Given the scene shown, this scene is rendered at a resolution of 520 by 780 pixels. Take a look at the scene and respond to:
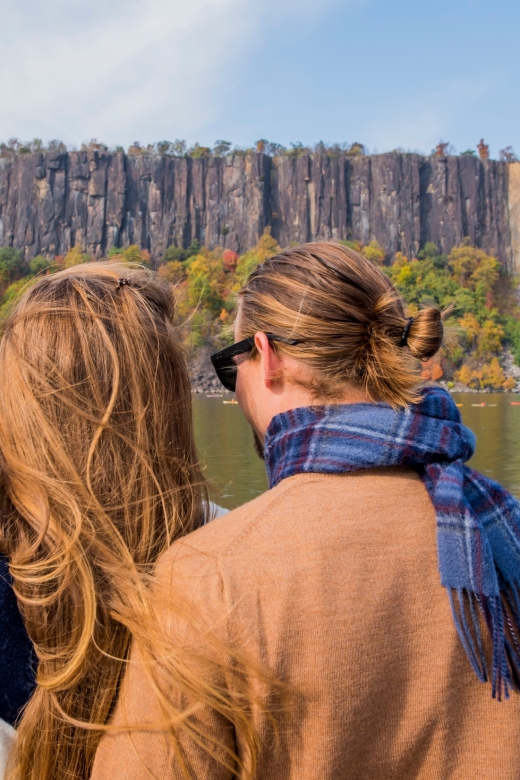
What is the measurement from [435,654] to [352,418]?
1.13ft

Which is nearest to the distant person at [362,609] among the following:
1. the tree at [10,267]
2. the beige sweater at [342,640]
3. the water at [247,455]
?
the beige sweater at [342,640]

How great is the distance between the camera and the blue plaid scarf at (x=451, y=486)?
93cm

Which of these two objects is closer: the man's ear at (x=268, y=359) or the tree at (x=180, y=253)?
the man's ear at (x=268, y=359)

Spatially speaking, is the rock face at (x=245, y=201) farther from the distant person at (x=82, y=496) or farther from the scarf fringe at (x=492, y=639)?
the scarf fringe at (x=492, y=639)

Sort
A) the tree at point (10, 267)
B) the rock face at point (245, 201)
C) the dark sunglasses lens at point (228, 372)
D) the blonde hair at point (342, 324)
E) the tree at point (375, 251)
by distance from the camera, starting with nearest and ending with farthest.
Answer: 1. the blonde hair at point (342, 324)
2. the dark sunglasses lens at point (228, 372)
3. the tree at point (10, 267)
4. the tree at point (375, 251)
5. the rock face at point (245, 201)

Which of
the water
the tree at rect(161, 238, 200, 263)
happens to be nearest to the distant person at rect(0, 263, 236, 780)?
the water

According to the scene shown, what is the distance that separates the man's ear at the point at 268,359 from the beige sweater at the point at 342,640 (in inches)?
Result: 10.8

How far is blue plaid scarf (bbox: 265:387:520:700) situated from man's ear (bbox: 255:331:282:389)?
0.31 feet

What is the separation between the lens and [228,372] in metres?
1.47

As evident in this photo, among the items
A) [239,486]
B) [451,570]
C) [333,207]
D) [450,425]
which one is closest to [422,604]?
[451,570]

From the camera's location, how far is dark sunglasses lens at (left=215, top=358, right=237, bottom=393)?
1.40 m

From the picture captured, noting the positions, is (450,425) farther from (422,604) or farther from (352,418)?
(422,604)

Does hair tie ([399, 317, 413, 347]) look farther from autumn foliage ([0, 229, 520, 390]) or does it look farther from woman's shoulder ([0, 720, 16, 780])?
autumn foliage ([0, 229, 520, 390])

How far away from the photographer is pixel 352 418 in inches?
41.9
